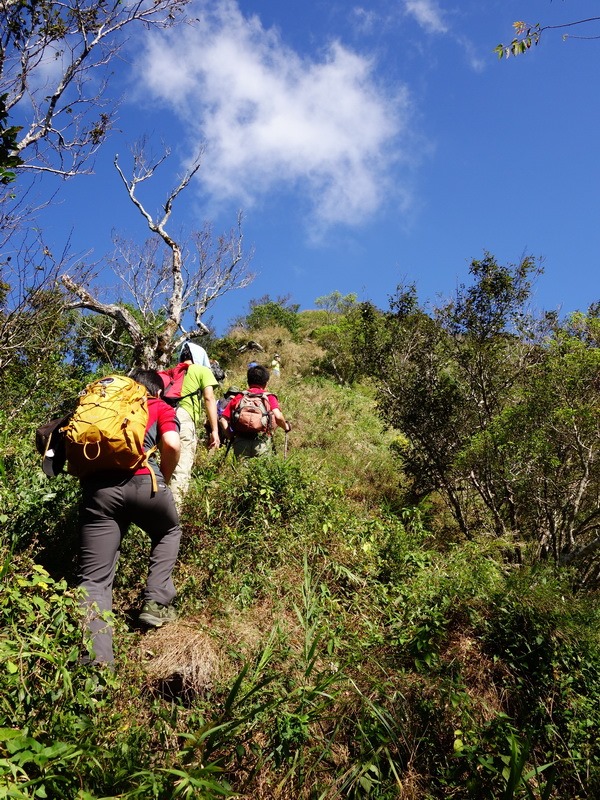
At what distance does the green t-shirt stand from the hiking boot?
6.94 feet

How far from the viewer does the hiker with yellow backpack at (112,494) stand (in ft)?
9.13

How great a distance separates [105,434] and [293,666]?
1.78 m

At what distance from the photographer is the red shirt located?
331cm

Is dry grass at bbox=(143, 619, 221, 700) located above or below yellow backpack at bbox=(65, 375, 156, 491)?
below

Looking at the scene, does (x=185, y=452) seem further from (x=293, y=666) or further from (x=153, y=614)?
(x=293, y=666)

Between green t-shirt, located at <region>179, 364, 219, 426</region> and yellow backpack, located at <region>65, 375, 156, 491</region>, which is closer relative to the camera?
yellow backpack, located at <region>65, 375, 156, 491</region>

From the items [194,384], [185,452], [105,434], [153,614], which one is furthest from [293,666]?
[194,384]

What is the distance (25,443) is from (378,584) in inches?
147

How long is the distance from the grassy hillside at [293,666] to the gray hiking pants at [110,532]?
7.3 inches

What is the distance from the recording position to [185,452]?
4902 mm

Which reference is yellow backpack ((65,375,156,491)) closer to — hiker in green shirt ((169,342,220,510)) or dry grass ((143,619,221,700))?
dry grass ((143,619,221,700))

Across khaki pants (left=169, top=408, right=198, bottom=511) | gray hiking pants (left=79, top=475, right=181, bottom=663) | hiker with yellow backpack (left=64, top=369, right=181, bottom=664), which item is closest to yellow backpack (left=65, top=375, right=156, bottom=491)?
hiker with yellow backpack (left=64, top=369, right=181, bottom=664)

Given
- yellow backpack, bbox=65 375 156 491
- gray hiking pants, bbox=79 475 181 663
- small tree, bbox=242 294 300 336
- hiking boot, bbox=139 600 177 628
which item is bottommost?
hiking boot, bbox=139 600 177 628

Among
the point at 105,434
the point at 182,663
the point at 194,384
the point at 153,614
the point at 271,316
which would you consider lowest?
the point at 182,663
